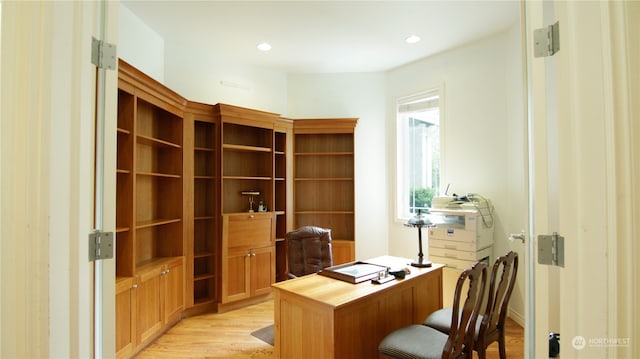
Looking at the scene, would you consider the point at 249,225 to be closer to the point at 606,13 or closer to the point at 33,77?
the point at 33,77

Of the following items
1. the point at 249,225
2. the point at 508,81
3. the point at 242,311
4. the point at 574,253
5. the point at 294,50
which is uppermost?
the point at 294,50

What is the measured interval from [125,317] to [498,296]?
110 inches

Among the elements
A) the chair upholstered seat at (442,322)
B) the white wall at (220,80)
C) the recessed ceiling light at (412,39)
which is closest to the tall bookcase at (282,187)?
the white wall at (220,80)

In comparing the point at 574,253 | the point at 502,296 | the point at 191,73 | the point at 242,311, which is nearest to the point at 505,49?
the point at 502,296

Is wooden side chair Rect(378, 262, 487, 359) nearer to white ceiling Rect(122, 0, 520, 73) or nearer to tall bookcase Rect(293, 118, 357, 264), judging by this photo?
white ceiling Rect(122, 0, 520, 73)

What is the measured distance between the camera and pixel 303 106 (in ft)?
16.0

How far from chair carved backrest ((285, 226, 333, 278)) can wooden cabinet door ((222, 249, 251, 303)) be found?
2.62 feet

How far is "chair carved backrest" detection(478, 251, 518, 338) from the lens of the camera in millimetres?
2139

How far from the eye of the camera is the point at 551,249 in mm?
1006

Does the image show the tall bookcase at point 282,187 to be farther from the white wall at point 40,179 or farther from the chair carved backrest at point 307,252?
the white wall at point 40,179

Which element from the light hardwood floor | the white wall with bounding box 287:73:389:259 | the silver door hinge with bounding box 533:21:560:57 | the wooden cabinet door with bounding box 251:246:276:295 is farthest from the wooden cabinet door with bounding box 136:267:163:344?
the silver door hinge with bounding box 533:21:560:57

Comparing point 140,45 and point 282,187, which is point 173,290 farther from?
point 140,45

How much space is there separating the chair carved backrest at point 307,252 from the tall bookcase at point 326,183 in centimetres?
129

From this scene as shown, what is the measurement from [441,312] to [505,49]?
287 centimetres
